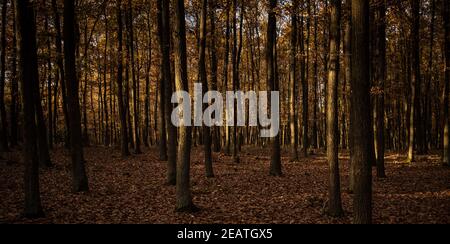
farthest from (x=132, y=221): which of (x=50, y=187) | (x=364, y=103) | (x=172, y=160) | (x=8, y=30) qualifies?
(x=8, y=30)

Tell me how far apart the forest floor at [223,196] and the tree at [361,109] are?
2.94 m

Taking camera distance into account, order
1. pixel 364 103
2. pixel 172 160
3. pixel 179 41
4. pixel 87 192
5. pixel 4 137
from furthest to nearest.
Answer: pixel 4 137
pixel 172 160
pixel 87 192
pixel 179 41
pixel 364 103

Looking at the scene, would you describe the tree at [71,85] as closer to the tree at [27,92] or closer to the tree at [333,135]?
the tree at [27,92]

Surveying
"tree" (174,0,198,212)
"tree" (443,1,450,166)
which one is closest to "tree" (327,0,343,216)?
"tree" (174,0,198,212)

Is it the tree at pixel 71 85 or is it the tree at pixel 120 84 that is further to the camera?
the tree at pixel 120 84

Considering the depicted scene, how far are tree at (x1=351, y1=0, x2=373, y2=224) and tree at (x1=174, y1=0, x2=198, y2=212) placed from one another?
202 inches

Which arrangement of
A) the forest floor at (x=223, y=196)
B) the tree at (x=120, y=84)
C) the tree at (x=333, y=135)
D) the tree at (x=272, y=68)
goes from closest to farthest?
the forest floor at (x=223, y=196) < the tree at (x=333, y=135) < the tree at (x=272, y=68) < the tree at (x=120, y=84)

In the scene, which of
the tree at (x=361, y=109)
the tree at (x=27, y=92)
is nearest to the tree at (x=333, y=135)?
the tree at (x=361, y=109)

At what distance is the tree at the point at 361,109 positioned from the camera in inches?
255

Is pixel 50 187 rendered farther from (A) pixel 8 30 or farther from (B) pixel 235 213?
(A) pixel 8 30

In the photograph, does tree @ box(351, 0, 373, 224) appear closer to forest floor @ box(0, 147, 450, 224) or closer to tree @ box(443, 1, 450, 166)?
forest floor @ box(0, 147, 450, 224)

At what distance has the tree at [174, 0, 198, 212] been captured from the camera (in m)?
10.1
